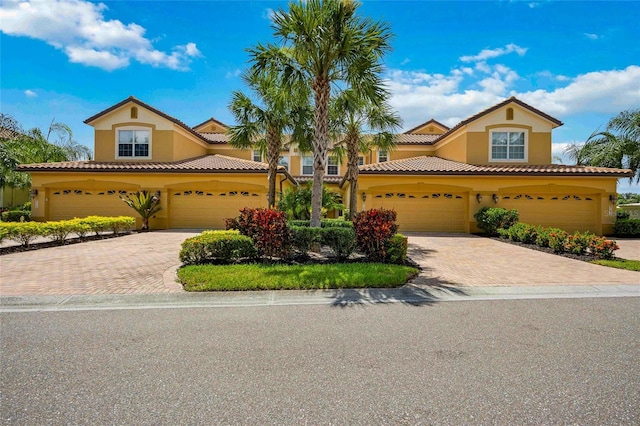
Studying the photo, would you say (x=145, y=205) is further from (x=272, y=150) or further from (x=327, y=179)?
(x=327, y=179)

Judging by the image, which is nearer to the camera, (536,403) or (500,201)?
(536,403)

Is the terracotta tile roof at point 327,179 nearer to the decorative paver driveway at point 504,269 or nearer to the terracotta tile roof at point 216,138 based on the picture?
the terracotta tile roof at point 216,138

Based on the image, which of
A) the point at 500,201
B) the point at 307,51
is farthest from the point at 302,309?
the point at 500,201

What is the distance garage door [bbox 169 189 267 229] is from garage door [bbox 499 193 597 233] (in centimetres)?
1433

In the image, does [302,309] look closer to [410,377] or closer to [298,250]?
[410,377]

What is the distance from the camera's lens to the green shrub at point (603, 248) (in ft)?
35.3

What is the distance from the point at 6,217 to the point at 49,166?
16.3 feet

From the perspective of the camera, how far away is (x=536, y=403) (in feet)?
10.1

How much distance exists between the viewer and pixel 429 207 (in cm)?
2014

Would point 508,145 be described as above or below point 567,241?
above

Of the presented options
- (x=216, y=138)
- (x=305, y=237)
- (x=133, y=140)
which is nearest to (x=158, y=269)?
(x=305, y=237)

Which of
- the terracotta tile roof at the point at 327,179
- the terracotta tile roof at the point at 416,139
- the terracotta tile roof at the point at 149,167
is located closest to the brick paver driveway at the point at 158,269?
the terracotta tile roof at the point at 149,167

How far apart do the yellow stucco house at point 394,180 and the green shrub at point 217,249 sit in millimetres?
10712

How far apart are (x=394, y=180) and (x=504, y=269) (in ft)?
35.9
